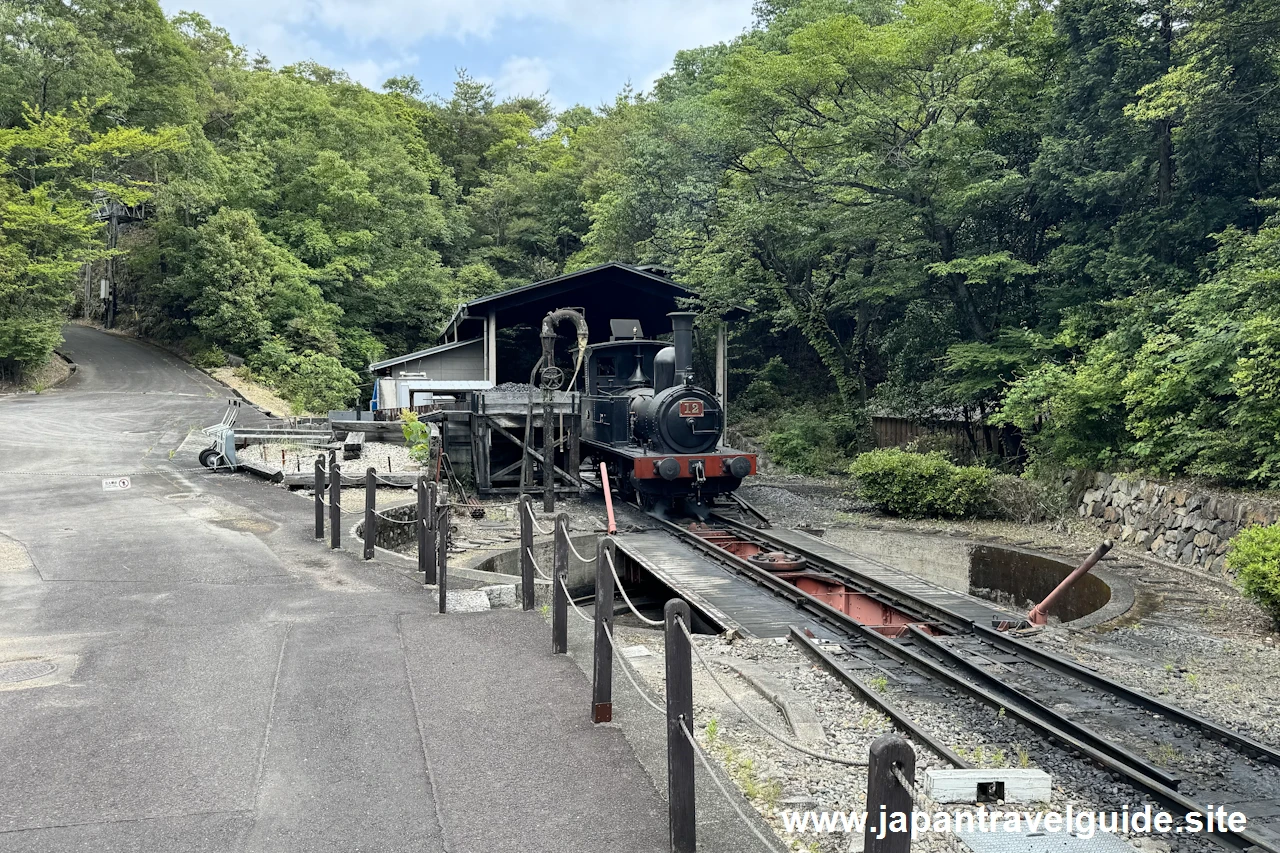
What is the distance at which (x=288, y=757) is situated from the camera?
4586 mm

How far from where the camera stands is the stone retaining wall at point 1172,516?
10883 millimetres

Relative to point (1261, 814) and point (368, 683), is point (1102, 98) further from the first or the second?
→ point (368, 683)

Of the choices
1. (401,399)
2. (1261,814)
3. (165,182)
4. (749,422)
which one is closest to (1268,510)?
(1261,814)

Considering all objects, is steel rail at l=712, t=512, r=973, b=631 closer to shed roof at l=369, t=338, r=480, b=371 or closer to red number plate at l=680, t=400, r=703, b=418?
red number plate at l=680, t=400, r=703, b=418

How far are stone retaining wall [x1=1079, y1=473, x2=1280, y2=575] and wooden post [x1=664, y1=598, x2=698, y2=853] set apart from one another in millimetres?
9634

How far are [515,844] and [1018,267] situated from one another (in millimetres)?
16606

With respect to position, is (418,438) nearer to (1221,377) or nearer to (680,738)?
(1221,377)

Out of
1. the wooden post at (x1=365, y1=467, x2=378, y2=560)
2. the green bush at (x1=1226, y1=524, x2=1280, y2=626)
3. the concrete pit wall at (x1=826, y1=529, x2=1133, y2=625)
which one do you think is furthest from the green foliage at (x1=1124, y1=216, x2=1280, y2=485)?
the wooden post at (x1=365, y1=467, x2=378, y2=560)

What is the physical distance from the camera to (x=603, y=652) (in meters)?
5.07

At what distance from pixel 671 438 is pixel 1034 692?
805 centimetres

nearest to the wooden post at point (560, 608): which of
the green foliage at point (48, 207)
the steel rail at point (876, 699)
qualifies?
the steel rail at point (876, 699)

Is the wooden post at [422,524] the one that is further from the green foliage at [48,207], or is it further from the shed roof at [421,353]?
the green foliage at [48,207]

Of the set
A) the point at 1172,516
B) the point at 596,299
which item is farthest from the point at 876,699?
the point at 596,299

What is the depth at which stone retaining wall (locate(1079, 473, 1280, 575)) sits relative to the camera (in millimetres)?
10883
